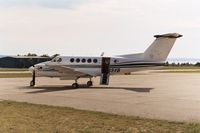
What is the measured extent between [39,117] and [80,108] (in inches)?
135

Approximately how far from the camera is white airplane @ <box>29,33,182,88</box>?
30.5 meters

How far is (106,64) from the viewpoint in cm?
3133

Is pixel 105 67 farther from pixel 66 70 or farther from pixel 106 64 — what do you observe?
pixel 66 70

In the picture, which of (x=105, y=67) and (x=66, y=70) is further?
(x=105, y=67)

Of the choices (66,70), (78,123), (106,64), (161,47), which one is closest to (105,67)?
(106,64)

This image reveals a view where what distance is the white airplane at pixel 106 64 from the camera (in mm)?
30469

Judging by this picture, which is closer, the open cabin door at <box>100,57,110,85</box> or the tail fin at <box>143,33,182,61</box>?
the tail fin at <box>143,33,182,61</box>

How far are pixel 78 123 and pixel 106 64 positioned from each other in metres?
18.8

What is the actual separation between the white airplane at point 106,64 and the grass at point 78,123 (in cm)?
1528

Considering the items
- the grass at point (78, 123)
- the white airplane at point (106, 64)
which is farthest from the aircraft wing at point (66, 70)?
the grass at point (78, 123)

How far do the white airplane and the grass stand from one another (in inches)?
601

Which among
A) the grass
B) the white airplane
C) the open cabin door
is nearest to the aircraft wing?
the white airplane

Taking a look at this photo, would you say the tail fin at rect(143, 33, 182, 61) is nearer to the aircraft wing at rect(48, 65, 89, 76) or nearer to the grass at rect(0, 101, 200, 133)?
the aircraft wing at rect(48, 65, 89, 76)

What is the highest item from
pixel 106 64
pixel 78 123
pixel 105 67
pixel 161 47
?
pixel 161 47
